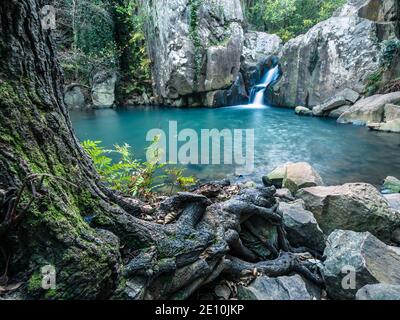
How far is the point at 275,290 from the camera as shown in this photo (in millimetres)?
2250

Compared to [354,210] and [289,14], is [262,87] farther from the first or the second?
[354,210]

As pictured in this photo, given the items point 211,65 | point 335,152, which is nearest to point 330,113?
point 335,152

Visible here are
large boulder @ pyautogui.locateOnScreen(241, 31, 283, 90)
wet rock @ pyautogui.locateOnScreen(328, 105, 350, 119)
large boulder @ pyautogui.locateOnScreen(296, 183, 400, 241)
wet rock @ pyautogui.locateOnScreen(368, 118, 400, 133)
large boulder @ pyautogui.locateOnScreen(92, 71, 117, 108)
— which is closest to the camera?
large boulder @ pyautogui.locateOnScreen(296, 183, 400, 241)

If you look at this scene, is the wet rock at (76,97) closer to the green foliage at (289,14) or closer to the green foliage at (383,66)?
the green foliage at (383,66)

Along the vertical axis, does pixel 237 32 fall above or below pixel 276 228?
above

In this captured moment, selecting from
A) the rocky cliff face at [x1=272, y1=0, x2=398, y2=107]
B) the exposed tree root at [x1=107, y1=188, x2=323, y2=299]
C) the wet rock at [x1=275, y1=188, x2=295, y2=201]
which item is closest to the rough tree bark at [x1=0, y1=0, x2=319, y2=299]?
the exposed tree root at [x1=107, y1=188, x2=323, y2=299]

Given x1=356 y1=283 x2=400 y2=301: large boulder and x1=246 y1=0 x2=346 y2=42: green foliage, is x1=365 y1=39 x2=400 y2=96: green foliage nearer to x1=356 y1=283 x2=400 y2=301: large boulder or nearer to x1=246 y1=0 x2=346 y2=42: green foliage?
x1=246 y1=0 x2=346 y2=42: green foliage

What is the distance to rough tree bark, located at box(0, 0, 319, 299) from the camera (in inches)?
56.2

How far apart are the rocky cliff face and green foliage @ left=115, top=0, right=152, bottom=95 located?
10717 millimetres

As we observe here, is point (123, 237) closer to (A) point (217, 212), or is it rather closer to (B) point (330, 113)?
(A) point (217, 212)

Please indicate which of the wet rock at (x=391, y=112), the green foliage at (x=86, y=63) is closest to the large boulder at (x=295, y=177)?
the wet rock at (x=391, y=112)

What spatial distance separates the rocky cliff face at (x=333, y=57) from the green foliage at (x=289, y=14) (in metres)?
10.1
